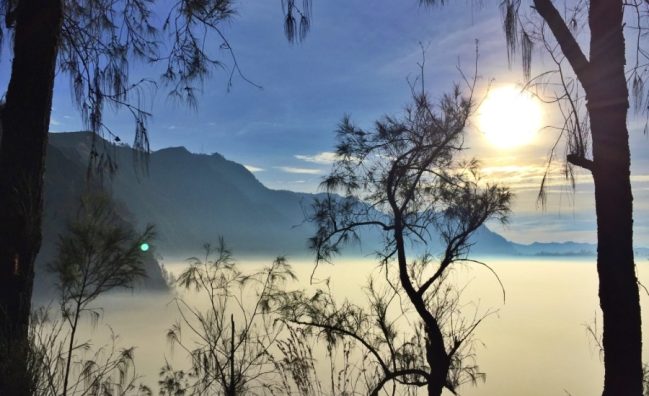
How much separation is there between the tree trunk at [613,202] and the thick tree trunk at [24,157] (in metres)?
2.11

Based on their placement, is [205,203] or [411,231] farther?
[205,203]

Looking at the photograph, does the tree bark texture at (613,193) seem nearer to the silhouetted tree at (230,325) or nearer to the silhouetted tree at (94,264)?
the silhouetted tree at (230,325)

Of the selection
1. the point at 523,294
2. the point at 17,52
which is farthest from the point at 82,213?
the point at 523,294

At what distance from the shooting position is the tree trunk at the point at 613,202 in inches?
63.7

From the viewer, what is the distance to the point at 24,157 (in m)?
1.96

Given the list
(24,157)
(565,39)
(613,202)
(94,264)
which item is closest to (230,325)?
(94,264)

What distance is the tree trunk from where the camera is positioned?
5.31 feet

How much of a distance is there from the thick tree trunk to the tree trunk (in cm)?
211

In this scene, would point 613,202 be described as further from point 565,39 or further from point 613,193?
point 565,39

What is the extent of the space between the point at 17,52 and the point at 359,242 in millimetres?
2957

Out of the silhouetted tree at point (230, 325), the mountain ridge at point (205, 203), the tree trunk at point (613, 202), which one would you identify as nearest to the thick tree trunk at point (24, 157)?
the silhouetted tree at point (230, 325)

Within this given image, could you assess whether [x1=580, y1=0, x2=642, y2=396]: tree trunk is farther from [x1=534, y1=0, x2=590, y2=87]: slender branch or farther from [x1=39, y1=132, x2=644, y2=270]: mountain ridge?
[x1=39, y1=132, x2=644, y2=270]: mountain ridge

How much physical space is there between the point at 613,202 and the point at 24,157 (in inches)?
92.3

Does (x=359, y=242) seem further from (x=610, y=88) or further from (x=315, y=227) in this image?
(x=610, y=88)
